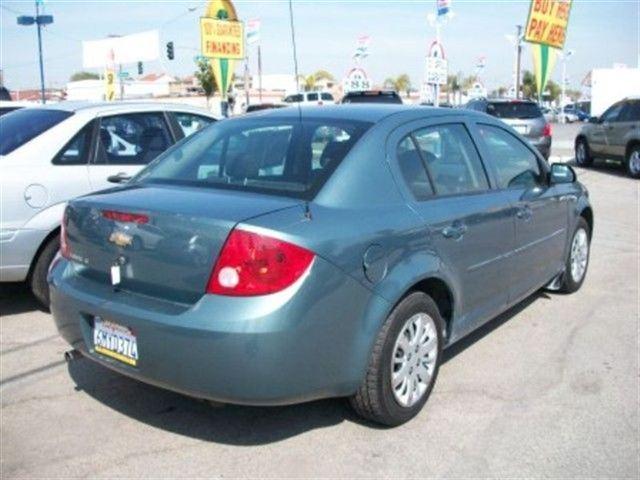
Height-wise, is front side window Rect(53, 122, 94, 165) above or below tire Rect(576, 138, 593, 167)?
above

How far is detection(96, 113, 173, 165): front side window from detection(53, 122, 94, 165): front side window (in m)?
0.10

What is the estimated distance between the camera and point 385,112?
4109 mm

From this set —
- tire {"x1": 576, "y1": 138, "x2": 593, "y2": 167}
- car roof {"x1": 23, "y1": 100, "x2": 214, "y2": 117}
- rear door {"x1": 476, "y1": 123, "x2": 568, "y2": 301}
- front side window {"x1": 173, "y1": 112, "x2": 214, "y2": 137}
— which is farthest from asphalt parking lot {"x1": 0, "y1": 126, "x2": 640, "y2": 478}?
tire {"x1": 576, "y1": 138, "x2": 593, "y2": 167}

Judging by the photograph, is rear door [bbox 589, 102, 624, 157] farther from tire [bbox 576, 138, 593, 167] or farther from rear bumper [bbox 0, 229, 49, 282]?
rear bumper [bbox 0, 229, 49, 282]

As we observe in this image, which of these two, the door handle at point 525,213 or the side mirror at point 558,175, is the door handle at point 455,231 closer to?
the door handle at point 525,213

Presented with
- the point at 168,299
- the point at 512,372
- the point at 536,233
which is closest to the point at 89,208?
the point at 168,299

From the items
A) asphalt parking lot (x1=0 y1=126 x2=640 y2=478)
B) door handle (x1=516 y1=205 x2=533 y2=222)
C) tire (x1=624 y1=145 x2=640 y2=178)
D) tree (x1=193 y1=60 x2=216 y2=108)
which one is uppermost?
tree (x1=193 y1=60 x2=216 y2=108)

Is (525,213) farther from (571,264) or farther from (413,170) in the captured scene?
(571,264)

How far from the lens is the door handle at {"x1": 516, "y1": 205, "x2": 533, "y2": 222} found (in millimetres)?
4840

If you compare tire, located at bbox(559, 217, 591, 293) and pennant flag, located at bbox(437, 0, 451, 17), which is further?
pennant flag, located at bbox(437, 0, 451, 17)

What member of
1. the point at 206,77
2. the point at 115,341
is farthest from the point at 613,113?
the point at 206,77

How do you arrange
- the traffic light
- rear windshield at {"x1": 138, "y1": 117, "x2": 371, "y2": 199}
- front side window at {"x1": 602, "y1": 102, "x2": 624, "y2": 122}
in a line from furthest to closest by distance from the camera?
the traffic light → front side window at {"x1": 602, "y1": 102, "x2": 624, "y2": 122} → rear windshield at {"x1": 138, "y1": 117, "x2": 371, "y2": 199}

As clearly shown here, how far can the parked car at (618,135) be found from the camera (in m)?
15.5

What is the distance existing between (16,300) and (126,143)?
64.0 inches
